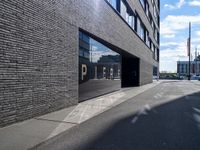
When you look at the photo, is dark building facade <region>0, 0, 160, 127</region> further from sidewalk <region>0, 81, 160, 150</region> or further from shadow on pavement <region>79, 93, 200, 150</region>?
shadow on pavement <region>79, 93, 200, 150</region>

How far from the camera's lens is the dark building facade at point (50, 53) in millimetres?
7531

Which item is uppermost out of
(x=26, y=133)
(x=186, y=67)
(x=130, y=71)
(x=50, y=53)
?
(x=186, y=67)

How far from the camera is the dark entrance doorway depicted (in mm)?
31516

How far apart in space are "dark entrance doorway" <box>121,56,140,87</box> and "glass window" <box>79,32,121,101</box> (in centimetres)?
934

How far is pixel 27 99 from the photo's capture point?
8.37m

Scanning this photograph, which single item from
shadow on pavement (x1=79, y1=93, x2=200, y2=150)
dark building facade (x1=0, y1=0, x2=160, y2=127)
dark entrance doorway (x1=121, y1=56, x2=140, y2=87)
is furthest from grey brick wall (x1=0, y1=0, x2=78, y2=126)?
dark entrance doorway (x1=121, y1=56, x2=140, y2=87)

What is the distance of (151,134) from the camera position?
7242mm

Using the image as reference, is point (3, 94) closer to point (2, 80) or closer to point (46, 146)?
point (2, 80)

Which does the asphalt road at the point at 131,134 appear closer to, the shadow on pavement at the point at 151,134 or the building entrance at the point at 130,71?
the shadow on pavement at the point at 151,134

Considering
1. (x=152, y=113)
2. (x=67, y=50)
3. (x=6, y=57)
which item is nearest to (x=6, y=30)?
(x=6, y=57)

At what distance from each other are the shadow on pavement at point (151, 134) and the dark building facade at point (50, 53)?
2679mm

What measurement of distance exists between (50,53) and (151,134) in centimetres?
468

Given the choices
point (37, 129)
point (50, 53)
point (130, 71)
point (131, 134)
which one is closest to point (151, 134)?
point (131, 134)

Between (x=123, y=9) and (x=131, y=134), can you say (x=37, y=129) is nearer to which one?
(x=131, y=134)
